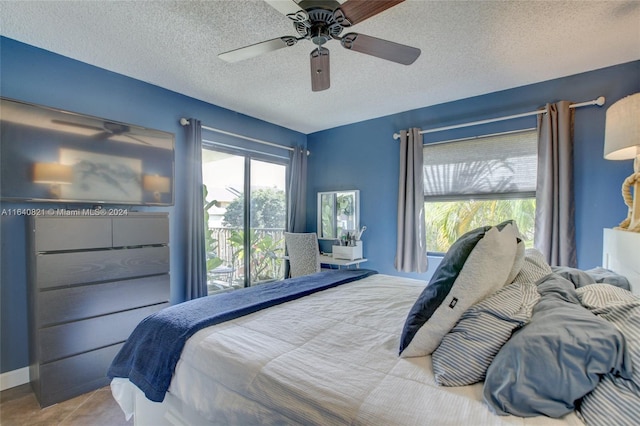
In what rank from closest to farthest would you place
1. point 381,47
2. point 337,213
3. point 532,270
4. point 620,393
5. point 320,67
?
point 620,393, point 532,270, point 381,47, point 320,67, point 337,213

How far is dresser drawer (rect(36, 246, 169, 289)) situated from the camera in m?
1.96

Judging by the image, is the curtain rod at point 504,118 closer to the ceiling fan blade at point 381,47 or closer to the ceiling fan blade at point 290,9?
the ceiling fan blade at point 381,47

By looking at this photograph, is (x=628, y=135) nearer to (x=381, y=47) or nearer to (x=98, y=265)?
(x=381, y=47)

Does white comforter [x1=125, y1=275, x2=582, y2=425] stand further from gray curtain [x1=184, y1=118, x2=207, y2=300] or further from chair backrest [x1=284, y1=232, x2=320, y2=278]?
chair backrest [x1=284, y1=232, x2=320, y2=278]

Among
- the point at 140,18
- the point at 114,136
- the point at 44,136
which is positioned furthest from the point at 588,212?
the point at 44,136

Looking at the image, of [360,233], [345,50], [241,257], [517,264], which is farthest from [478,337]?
[241,257]

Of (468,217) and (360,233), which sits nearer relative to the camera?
(468,217)

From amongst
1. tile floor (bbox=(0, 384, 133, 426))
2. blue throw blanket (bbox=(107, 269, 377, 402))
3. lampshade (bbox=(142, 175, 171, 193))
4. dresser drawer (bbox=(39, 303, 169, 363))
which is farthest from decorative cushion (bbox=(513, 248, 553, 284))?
lampshade (bbox=(142, 175, 171, 193))

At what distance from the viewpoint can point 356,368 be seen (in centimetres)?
99

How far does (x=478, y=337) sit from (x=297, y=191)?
11.6ft

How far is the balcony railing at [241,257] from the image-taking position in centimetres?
352

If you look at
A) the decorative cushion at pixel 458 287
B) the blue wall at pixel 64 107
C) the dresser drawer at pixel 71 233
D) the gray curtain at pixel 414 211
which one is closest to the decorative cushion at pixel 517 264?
the decorative cushion at pixel 458 287

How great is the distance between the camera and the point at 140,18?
6.15 ft

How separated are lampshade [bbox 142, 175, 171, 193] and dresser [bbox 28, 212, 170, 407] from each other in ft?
1.13
